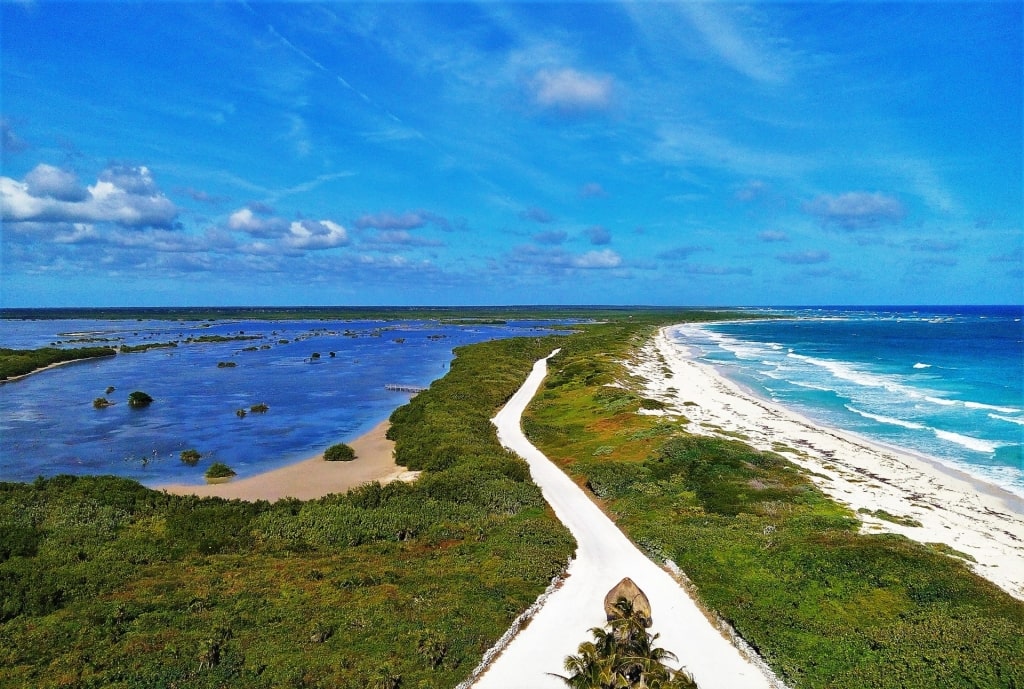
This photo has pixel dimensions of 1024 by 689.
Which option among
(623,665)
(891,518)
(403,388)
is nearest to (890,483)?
(891,518)

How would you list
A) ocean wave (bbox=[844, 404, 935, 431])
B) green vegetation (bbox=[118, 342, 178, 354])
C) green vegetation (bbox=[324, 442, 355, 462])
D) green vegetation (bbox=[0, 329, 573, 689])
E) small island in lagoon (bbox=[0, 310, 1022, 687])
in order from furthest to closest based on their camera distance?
green vegetation (bbox=[118, 342, 178, 354]), ocean wave (bbox=[844, 404, 935, 431]), green vegetation (bbox=[324, 442, 355, 462]), small island in lagoon (bbox=[0, 310, 1022, 687]), green vegetation (bbox=[0, 329, 573, 689])

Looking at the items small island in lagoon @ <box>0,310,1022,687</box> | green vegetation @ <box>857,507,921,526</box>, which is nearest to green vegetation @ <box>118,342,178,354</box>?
small island in lagoon @ <box>0,310,1022,687</box>

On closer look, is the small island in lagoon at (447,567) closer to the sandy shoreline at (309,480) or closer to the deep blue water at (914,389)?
the sandy shoreline at (309,480)

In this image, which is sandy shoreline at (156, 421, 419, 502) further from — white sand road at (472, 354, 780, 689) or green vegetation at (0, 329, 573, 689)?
white sand road at (472, 354, 780, 689)

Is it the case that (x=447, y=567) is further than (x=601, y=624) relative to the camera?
Yes

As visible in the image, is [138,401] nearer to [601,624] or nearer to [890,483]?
[601,624]

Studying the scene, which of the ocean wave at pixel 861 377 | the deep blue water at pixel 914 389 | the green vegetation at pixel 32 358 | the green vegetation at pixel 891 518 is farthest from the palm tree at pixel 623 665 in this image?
the green vegetation at pixel 32 358

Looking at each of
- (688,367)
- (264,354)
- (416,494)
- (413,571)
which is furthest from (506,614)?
(264,354)
